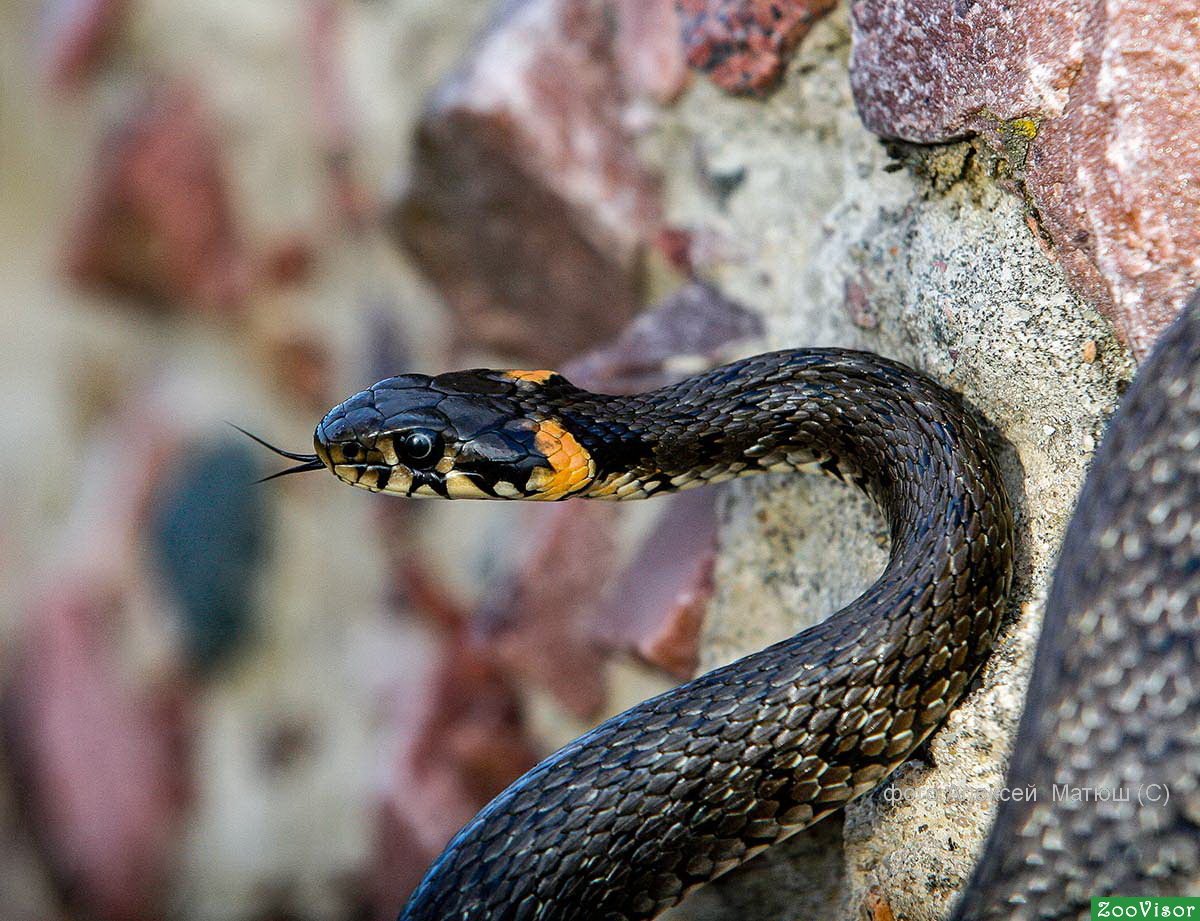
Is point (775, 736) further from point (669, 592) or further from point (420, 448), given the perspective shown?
point (420, 448)

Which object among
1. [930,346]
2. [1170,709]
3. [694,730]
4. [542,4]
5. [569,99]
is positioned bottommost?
[694,730]

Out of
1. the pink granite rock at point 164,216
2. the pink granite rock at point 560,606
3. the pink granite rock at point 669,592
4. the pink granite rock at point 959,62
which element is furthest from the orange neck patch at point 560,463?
the pink granite rock at point 164,216

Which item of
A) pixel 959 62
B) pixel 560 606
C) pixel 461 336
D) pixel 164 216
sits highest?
pixel 959 62

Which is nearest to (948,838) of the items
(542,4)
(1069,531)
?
(1069,531)

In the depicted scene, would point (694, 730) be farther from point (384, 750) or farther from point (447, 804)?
point (384, 750)

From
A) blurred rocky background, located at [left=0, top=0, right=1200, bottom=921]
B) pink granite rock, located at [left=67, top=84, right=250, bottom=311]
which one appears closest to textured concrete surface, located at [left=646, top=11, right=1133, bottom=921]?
A: blurred rocky background, located at [left=0, top=0, right=1200, bottom=921]

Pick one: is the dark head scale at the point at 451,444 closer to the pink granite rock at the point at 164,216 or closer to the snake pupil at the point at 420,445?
the snake pupil at the point at 420,445

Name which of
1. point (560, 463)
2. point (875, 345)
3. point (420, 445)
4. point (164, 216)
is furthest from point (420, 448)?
point (164, 216)
